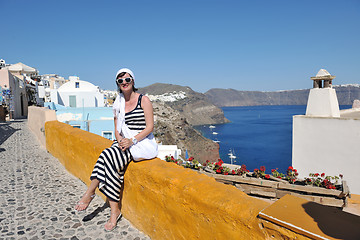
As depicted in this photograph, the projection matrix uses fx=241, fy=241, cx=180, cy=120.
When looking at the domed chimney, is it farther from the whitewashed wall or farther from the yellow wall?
the yellow wall

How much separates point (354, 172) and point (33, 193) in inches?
381

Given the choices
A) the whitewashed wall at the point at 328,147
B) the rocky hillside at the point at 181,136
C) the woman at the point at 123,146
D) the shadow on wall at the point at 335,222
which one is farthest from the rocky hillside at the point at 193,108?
the shadow on wall at the point at 335,222

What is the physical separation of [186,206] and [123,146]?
116cm

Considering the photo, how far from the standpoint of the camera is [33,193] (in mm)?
4453

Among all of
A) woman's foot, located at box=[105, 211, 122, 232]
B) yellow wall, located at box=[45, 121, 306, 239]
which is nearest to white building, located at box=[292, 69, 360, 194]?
yellow wall, located at box=[45, 121, 306, 239]

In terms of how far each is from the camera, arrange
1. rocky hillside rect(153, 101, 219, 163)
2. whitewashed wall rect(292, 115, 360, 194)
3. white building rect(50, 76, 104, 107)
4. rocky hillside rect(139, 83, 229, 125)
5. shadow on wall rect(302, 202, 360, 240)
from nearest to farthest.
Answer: shadow on wall rect(302, 202, 360, 240), whitewashed wall rect(292, 115, 360, 194), white building rect(50, 76, 104, 107), rocky hillside rect(153, 101, 219, 163), rocky hillside rect(139, 83, 229, 125)

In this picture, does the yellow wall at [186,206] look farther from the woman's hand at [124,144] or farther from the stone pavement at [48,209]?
the stone pavement at [48,209]

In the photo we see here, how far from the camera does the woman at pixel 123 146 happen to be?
306cm

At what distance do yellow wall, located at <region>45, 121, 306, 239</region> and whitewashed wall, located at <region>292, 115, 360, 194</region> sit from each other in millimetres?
8163

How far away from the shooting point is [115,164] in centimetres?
306

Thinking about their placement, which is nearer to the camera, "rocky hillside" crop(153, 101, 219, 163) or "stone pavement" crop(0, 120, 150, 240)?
→ "stone pavement" crop(0, 120, 150, 240)

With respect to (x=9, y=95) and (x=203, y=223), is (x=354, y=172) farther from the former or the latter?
(x=9, y=95)

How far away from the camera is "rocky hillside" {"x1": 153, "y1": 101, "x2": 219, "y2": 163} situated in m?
62.3

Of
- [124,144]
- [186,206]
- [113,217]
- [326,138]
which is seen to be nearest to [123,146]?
[124,144]
